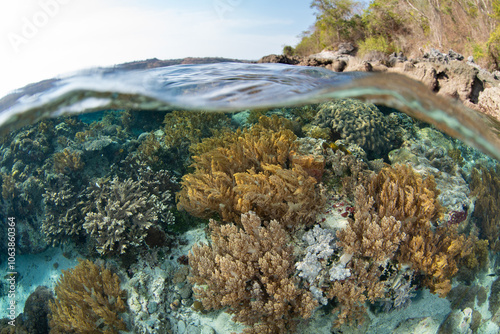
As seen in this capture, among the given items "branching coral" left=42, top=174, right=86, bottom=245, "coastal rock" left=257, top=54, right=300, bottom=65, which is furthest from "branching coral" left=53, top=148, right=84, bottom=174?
"coastal rock" left=257, top=54, right=300, bottom=65

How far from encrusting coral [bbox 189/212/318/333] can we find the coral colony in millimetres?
21

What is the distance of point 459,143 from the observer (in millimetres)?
8086

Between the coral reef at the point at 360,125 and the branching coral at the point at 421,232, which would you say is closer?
the branching coral at the point at 421,232

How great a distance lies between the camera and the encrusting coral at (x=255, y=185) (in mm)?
Result: 4133

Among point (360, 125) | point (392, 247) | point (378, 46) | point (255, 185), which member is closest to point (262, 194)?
point (255, 185)

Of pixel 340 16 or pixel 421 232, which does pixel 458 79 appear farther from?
pixel 340 16

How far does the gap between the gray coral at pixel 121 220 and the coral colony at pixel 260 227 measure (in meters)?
0.03

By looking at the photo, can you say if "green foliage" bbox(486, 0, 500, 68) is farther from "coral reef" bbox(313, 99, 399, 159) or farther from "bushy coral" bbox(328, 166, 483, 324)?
"bushy coral" bbox(328, 166, 483, 324)

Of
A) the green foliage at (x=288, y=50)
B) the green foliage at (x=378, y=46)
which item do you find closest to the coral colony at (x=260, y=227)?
the green foliage at (x=378, y=46)

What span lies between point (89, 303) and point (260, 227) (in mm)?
3171

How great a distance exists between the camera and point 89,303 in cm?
399

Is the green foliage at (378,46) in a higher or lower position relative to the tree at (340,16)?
lower

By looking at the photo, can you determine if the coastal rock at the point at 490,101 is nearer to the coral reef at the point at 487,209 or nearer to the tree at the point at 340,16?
the coral reef at the point at 487,209

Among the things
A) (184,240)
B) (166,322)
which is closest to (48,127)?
(184,240)
